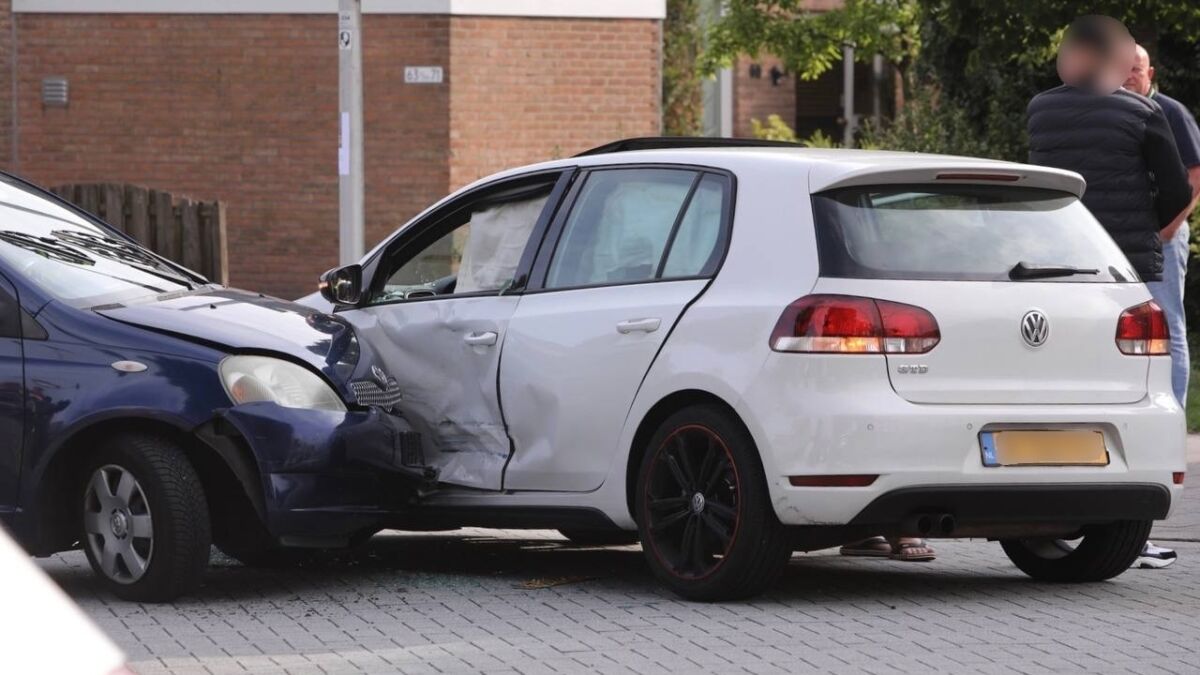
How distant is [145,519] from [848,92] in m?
31.9

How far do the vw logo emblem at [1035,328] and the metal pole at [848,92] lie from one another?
30.2 metres

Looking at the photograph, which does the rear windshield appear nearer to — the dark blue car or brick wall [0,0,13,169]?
the dark blue car

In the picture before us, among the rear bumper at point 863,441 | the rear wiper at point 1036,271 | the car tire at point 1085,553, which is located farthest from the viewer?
the car tire at point 1085,553

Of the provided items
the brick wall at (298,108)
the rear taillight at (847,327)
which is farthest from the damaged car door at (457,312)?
the brick wall at (298,108)

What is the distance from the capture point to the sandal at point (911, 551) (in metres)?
7.97

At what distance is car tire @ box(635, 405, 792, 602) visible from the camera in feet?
21.1

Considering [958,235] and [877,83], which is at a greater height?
[877,83]

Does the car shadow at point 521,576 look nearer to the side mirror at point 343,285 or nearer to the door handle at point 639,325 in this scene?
the door handle at point 639,325

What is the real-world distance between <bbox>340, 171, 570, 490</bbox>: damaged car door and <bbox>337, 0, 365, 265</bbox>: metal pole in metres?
5.80

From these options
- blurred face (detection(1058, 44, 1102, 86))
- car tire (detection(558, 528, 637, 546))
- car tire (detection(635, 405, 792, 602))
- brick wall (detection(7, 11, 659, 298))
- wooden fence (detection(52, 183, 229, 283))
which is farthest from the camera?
brick wall (detection(7, 11, 659, 298))

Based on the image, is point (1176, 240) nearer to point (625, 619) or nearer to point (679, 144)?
point (679, 144)

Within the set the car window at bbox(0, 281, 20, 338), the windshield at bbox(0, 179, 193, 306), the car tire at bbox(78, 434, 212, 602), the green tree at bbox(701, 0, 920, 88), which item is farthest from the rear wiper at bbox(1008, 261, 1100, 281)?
the green tree at bbox(701, 0, 920, 88)

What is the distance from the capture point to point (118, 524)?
6758 millimetres

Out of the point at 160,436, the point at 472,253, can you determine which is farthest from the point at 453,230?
the point at 160,436
